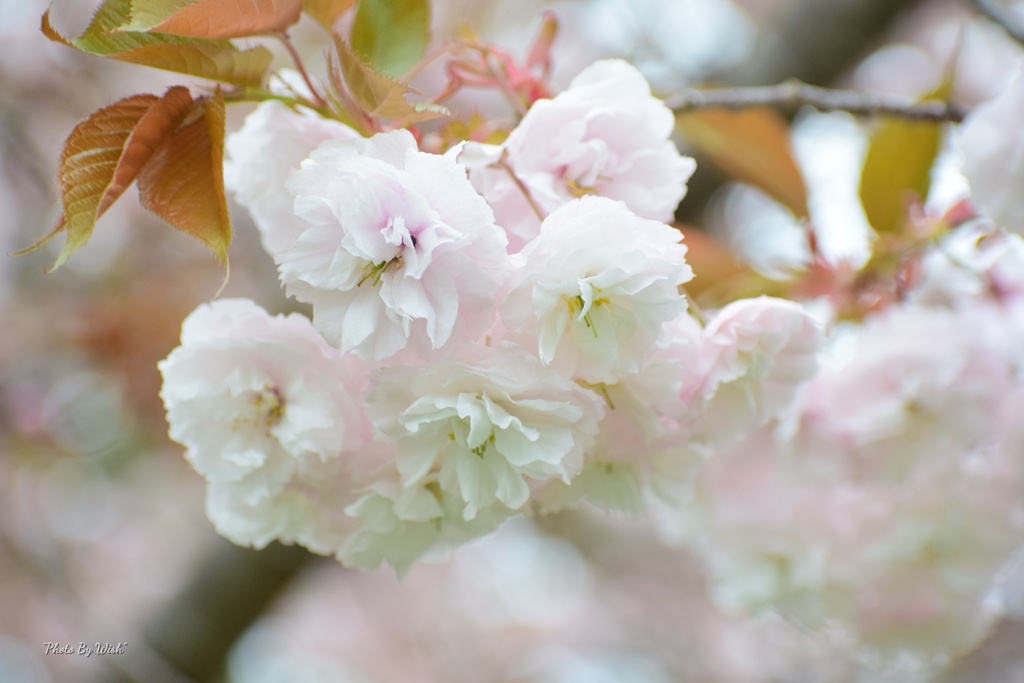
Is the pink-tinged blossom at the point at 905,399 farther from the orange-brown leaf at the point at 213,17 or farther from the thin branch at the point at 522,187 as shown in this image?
the orange-brown leaf at the point at 213,17

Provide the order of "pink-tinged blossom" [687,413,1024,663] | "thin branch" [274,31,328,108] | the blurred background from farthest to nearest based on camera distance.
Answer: the blurred background → "pink-tinged blossom" [687,413,1024,663] → "thin branch" [274,31,328,108]

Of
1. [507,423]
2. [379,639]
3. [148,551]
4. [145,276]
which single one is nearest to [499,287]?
[507,423]

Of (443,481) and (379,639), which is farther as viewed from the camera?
(379,639)

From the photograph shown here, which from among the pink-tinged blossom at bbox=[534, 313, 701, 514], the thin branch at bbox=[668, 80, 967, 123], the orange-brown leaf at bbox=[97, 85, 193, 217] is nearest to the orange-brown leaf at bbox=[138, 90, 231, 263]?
the orange-brown leaf at bbox=[97, 85, 193, 217]

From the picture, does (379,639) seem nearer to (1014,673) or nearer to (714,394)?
(1014,673)

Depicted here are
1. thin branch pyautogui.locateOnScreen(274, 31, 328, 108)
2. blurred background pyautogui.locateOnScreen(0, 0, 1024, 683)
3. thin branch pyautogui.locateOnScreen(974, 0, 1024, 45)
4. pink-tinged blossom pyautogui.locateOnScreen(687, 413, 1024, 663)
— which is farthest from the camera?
blurred background pyautogui.locateOnScreen(0, 0, 1024, 683)

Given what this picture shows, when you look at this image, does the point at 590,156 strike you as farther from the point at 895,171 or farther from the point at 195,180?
the point at 895,171

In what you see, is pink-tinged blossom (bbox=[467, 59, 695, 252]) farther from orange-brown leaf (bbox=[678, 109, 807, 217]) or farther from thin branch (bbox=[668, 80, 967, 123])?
orange-brown leaf (bbox=[678, 109, 807, 217])

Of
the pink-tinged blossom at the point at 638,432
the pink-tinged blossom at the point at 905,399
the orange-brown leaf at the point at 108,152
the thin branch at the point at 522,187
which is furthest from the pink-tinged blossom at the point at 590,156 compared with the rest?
the pink-tinged blossom at the point at 905,399
